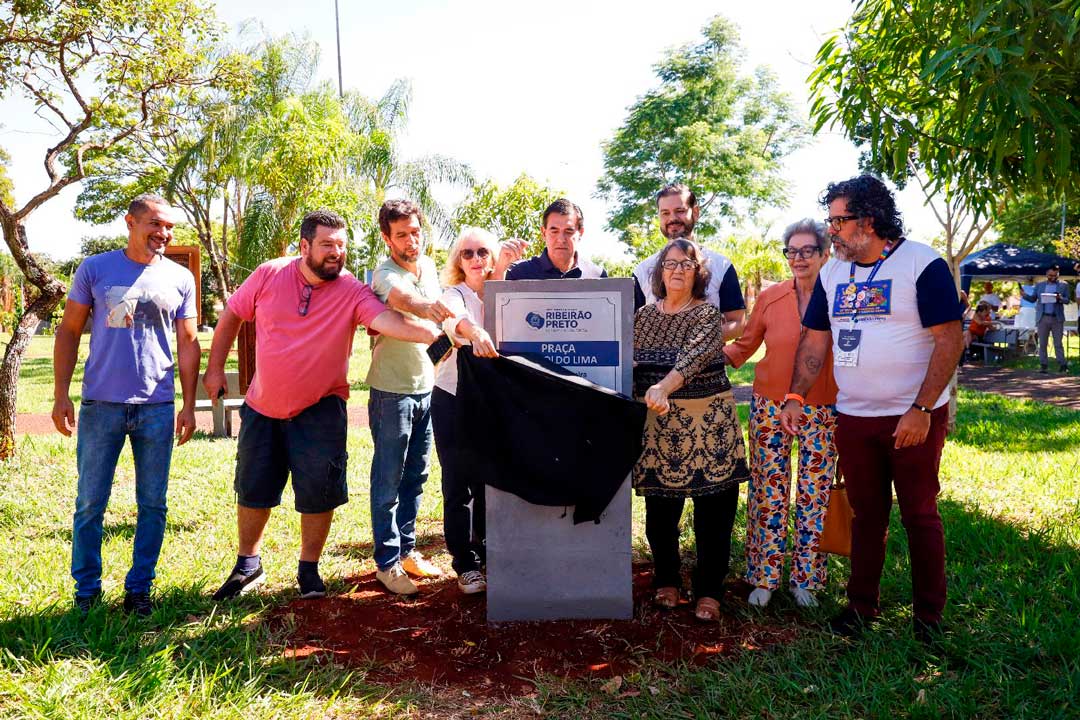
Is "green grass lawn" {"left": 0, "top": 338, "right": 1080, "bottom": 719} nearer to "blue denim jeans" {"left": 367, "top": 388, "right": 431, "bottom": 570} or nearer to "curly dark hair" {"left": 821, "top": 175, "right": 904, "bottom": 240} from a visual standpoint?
"blue denim jeans" {"left": 367, "top": 388, "right": 431, "bottom": 570}

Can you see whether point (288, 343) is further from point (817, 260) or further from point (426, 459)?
point (817, 260)

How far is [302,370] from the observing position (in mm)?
4023

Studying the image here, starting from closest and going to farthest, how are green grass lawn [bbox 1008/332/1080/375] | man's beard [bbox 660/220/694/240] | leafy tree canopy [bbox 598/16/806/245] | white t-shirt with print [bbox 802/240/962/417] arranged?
1. white t-shirt with print [bbox 802/240/962/417]
2. man's beard [bbox 660/220/694/240]
3. green grass lawn [bbox 1008/332/1080/375]
4. leafy tree canopy [bbox 598/16/806/245]

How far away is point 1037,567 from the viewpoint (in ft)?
14.6

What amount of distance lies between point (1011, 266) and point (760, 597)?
2025cm

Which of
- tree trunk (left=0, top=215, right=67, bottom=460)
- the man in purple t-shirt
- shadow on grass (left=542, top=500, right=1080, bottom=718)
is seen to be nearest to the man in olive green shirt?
the man in purple t-shirt

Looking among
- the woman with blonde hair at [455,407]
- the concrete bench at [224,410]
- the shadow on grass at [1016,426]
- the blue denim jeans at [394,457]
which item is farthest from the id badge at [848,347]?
the concrete bench at [224,410]

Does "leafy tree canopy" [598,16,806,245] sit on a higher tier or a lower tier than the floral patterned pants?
higher

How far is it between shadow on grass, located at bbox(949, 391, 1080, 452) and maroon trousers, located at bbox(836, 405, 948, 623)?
4.76m

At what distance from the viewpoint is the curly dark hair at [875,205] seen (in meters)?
3.60

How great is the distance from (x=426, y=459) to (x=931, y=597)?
2.72 metres

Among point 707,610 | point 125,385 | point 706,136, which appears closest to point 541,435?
point 707,610

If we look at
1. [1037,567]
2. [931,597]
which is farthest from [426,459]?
[1037,567]

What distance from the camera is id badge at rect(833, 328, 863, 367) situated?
3.65 m
